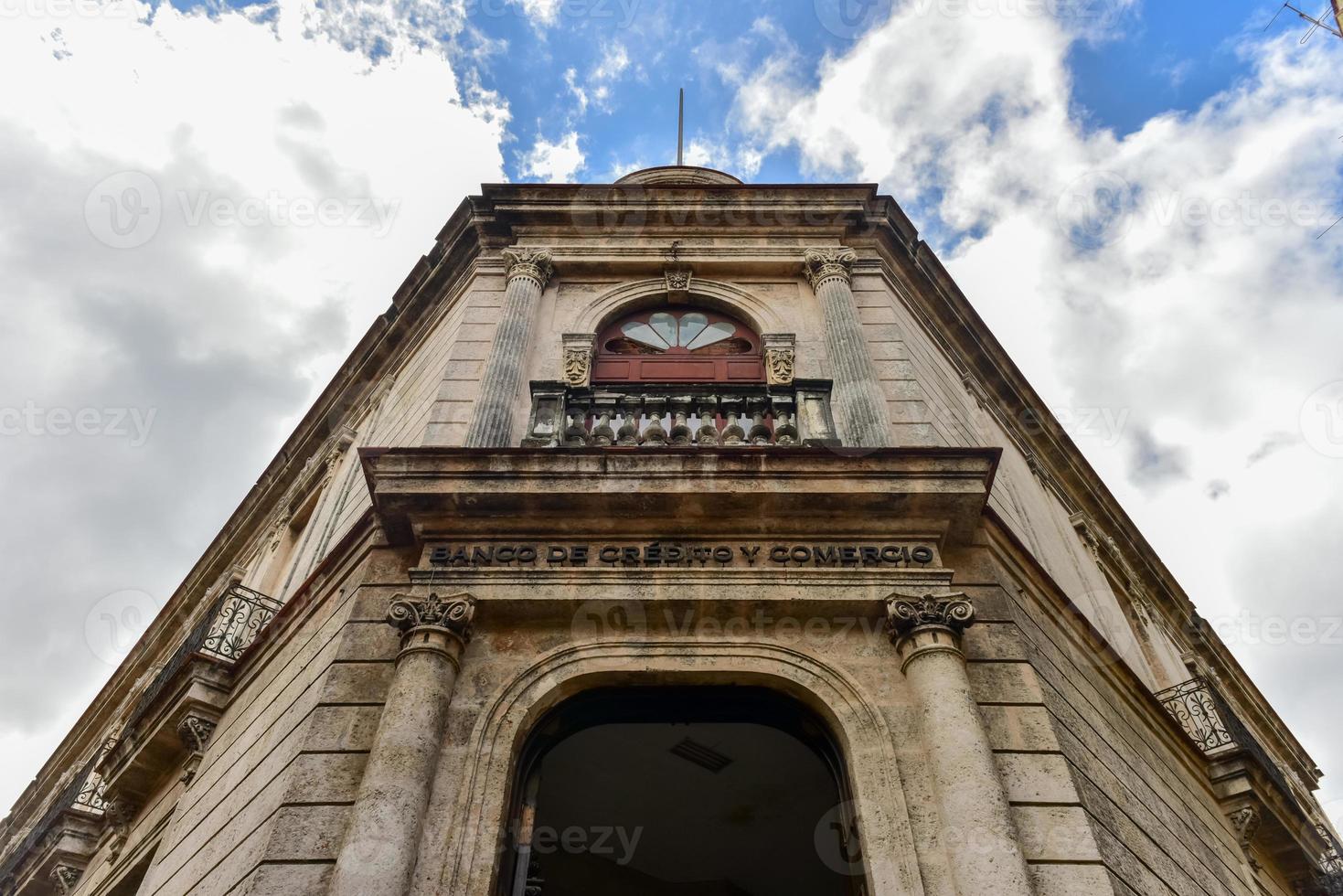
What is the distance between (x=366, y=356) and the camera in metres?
13.9

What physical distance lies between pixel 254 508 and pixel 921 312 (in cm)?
1139

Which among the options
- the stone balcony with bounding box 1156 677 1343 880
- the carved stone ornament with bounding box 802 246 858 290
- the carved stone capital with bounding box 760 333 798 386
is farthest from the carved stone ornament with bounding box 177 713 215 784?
the stone balcony with bounding box 1156 677 1343 880

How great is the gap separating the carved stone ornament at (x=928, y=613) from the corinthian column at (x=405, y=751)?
3015mm

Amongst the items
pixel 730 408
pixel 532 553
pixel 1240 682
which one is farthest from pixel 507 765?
pixel 1240 682

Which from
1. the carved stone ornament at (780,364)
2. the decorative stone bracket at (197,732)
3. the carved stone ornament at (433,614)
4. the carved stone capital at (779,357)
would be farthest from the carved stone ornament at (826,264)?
the decorative stone bracket at (197,732)

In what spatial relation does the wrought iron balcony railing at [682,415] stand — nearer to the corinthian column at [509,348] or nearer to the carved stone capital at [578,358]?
the corinthian column at [509,348]

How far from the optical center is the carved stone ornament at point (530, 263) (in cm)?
1135

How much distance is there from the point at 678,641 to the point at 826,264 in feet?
19.8

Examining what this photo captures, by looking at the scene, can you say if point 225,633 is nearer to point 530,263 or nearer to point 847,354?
point 530,263

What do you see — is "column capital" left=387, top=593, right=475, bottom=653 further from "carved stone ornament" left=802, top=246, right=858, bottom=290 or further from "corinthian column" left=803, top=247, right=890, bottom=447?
"carved stone ornament" left=802, top=246, right=858, bottom=290

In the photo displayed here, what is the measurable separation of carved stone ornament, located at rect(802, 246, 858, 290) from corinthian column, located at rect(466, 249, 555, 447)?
312cm

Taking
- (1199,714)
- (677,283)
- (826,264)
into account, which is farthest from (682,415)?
(1199,714)

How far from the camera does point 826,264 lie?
1142 cm

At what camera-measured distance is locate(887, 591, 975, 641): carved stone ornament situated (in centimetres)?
668
